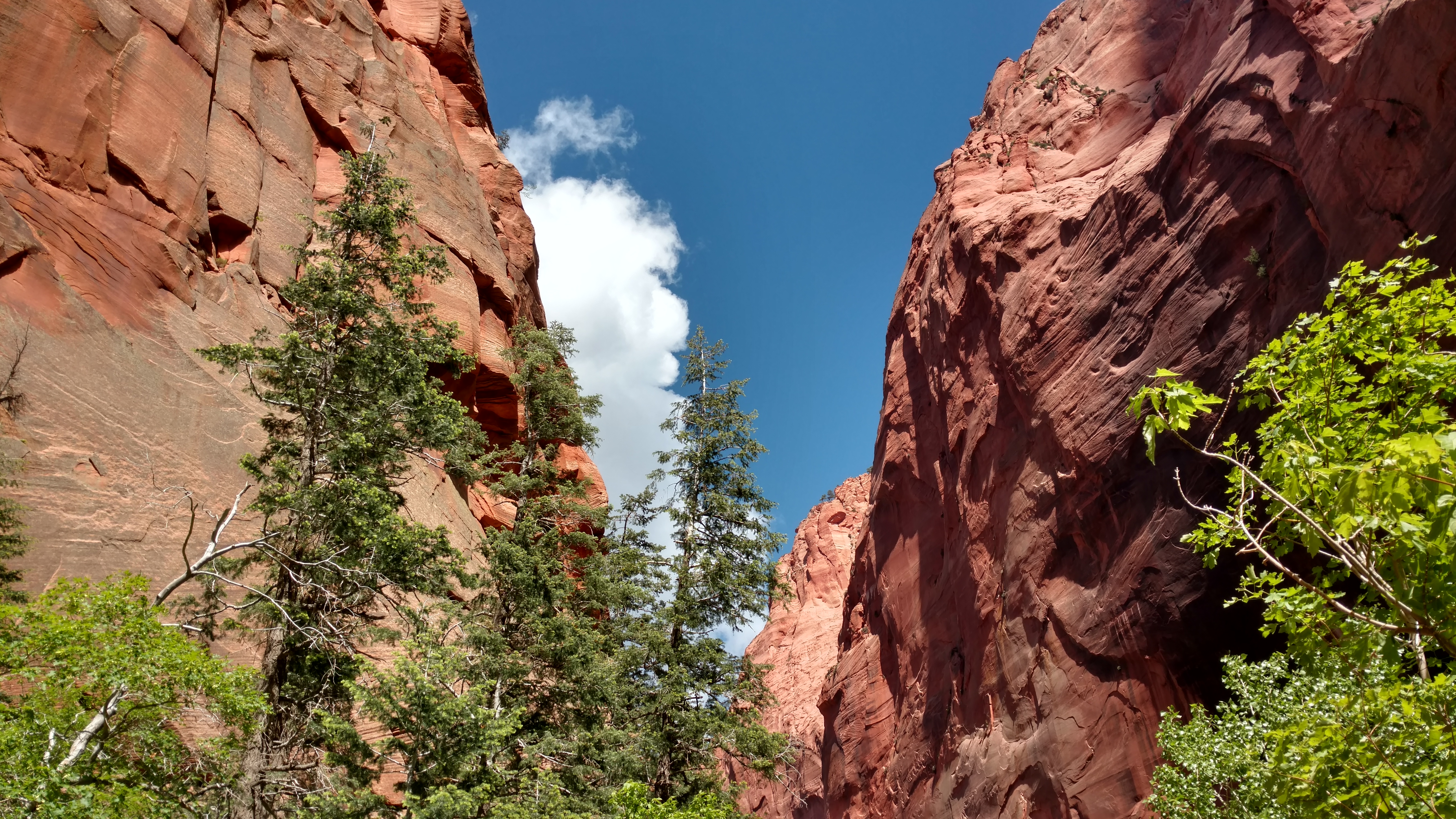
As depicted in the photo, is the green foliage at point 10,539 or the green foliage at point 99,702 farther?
the green foliage at point 10,539

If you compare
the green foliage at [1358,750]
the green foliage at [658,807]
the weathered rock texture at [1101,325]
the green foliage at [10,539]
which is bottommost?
the green foliage at [1358,750]

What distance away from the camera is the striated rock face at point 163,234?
1490 centimetres

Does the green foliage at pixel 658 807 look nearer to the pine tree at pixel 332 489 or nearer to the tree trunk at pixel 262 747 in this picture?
the pine tree at pixel 332 489

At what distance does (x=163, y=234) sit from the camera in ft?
61.4

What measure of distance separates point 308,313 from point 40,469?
4768 millimetres

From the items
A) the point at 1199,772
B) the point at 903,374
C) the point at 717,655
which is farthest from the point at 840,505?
A: the point at 1199,772

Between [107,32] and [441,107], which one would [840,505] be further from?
[107,32]

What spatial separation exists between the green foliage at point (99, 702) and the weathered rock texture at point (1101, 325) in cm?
1632

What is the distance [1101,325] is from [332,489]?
16724 millimetres

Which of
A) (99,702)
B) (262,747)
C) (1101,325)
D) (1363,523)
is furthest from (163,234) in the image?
(1363,523)

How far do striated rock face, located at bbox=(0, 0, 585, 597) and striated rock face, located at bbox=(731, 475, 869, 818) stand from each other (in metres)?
32.7

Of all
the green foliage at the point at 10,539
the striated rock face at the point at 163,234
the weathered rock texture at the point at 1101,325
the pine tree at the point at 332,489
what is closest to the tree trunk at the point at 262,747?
the pine tree at the point at 332,489

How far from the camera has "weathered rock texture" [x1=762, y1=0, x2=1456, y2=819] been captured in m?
15.4

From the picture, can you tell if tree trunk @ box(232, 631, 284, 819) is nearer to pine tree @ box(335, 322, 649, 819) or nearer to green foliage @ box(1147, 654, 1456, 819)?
pine tree @ box(335, 322, 649, 819)
